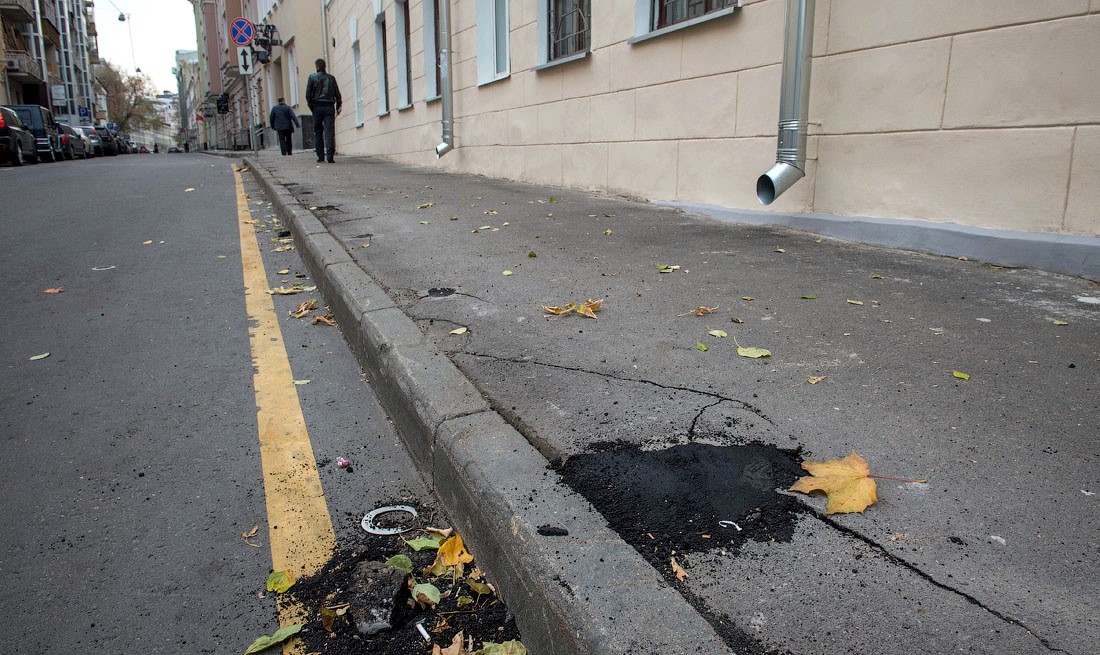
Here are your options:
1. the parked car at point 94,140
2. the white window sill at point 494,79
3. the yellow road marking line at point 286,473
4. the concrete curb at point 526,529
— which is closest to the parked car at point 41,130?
the parked car at point 94,140

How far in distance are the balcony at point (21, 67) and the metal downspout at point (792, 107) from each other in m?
45.5

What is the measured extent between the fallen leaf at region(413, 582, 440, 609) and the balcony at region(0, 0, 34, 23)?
4754cm

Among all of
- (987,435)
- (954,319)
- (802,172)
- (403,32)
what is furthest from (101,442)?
(403,32)

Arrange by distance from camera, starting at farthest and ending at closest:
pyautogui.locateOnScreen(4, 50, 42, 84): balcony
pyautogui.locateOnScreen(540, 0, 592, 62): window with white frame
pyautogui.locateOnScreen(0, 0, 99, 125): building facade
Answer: pyautogui.locateOnScreen(0, 0, 99, 125): building facade < pyautogui.locateOnScreen(4, 50, 42, 84): balcony < pyautogui.locateOnScreen(540, 0, 592, 62): window with white frame

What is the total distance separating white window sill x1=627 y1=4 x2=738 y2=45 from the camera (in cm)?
671

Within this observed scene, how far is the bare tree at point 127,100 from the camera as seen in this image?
7812 centimetres

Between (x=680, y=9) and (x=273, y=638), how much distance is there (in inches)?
290

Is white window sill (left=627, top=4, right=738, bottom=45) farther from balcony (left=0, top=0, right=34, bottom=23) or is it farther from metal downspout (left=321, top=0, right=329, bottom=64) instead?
balcony (left=0, top=0, right=34, bottom=23)

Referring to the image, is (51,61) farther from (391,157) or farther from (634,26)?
(634,26)

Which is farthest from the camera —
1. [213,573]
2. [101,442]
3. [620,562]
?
[101,442]

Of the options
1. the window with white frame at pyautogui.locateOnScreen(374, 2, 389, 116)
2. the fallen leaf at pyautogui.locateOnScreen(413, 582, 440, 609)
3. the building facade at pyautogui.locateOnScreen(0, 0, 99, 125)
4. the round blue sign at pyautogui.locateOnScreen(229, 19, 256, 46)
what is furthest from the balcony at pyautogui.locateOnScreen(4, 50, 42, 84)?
the fallen leaf at pyautogui.locateOnScreen(413, 582, 440, 609)

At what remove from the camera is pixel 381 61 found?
17.9m

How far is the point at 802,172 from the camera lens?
5.94 meters

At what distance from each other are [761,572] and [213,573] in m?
1.52
